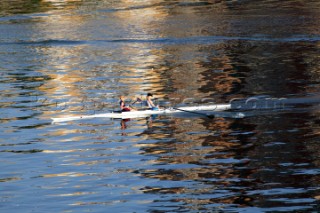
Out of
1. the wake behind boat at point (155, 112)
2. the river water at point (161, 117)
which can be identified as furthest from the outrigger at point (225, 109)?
the river water at point (161, 117)

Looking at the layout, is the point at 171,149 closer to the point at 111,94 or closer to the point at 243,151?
the point at 243,151

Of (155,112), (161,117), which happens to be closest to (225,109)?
(161,117)

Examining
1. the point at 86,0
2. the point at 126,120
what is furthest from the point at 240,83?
the point at 86,0

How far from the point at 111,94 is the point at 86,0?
69.0 metres

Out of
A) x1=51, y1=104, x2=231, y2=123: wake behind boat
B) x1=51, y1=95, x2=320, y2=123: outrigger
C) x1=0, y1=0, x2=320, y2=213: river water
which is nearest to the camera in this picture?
x1=0, y1=0, x2=320, y2=213: river water

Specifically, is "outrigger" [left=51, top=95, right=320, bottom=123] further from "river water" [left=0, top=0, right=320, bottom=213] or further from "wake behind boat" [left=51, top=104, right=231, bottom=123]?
"river water" [left=0, top=0, right=320, bottom=213]

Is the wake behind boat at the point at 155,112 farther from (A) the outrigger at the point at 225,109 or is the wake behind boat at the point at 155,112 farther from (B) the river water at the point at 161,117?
(B) the river water at the point at 161,117

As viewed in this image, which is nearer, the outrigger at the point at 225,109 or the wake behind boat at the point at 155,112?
the outrigger at the point at 225,109

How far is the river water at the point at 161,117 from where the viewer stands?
31109 millimetres

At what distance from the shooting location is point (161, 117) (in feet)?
151

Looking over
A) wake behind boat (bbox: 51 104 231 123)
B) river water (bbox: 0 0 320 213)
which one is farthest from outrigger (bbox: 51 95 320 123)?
river water (bbox: 0 0 320 213)

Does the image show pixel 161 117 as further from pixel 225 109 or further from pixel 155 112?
pixel 225 109

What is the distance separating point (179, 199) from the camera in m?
30.2

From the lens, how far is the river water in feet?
102
